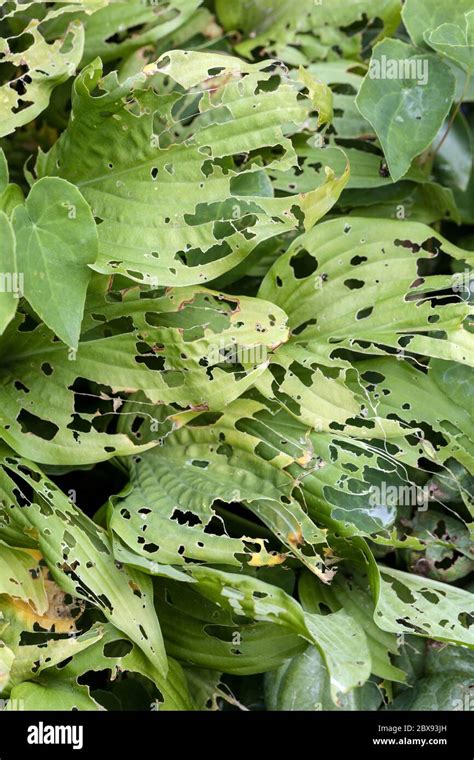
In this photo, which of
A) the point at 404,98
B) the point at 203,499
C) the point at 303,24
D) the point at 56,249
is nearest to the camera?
the point at 56,249

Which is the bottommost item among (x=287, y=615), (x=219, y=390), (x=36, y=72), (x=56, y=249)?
(x=287, y=615)

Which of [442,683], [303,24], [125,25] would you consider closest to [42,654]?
[442,683]

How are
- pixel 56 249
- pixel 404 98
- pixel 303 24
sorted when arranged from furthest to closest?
pixel 303 24
pixel 404 98
pixel 56 249

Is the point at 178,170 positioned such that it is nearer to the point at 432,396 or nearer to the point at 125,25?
the point at 125,25

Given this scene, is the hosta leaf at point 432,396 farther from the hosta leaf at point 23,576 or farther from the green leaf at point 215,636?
the hosta leaf at point 23,576

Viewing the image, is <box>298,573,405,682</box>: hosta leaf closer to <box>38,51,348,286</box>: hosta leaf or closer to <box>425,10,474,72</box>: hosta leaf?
<box>38,51,348,286</box>: hosta leaf

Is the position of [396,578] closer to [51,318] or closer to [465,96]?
[51,318]

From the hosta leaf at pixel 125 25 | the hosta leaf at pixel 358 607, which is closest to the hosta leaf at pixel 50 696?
Answer: the hosta leaf at pixel 358 607

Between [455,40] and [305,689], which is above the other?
[455,40]
